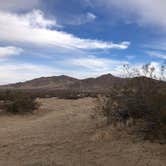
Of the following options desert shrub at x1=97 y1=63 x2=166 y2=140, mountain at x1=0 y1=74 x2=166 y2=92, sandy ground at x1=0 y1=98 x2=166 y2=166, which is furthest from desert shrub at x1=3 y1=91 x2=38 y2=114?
mountain at x1=0 y1=74 x2=166 y2=92

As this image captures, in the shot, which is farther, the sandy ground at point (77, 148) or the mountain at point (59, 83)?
the mountain at point (59, 83)

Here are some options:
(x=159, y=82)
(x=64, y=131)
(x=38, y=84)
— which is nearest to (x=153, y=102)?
(x=159, y=82)

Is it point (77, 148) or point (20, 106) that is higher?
point (20, 106)

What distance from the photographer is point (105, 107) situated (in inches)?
569

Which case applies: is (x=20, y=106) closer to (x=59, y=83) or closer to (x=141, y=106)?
(x=141, y=106)

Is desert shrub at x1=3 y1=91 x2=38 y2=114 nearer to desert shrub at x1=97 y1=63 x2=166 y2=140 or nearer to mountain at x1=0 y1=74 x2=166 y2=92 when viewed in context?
desert shrub at x1=97 y1=63 x2=166 y2=140

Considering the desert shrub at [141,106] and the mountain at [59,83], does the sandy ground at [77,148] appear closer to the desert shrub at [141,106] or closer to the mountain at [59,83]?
the desert shrub at [141,106]

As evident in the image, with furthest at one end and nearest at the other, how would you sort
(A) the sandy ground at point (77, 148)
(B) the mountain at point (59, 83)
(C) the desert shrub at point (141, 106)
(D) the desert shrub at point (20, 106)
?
(B) the mountain at point (59, 83) < (D) the desert shrub at point (20, 106) < (C) the desert shrub at point (141, 106) < (A) the sandy ground at point (77, 148)

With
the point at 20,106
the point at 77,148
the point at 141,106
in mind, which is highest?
the point at 141,106

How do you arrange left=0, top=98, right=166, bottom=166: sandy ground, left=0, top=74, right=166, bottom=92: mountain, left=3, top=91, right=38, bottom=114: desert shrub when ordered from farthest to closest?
left=0, top=74, right=166, bottom=92: mountain
left=3, top=91, right=38, bottom=114: desert shrub
left=0, top=98, right=166, bottom=166: sandy ground

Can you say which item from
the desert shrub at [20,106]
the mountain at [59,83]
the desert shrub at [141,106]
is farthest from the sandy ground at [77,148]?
the mountain at [59,83]

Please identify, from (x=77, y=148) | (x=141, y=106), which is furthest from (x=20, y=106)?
(x=77, y=148)

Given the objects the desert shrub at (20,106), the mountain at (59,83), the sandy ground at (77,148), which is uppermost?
the mountain at (59,83)

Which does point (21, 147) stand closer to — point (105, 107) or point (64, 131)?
point (64, 131)
